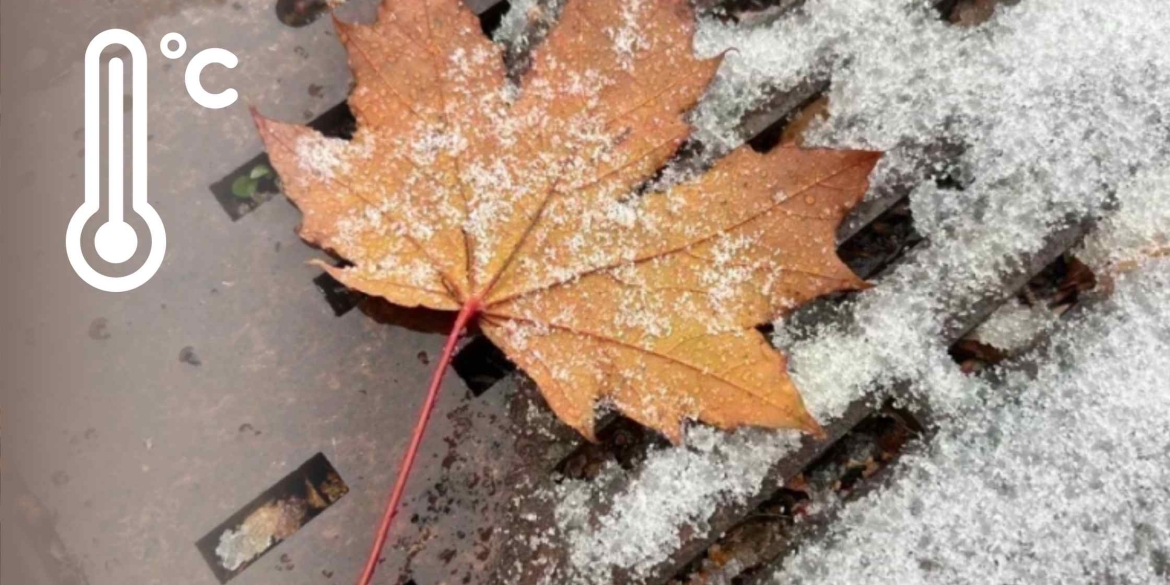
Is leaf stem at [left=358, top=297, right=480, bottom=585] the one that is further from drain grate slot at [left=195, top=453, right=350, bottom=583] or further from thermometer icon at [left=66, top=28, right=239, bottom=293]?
thermometer icon at [left=66, top=28, right=239, bottom=293]

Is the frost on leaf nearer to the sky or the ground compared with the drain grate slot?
nearer to the sky

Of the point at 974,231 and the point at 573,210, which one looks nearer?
the point at 573,210

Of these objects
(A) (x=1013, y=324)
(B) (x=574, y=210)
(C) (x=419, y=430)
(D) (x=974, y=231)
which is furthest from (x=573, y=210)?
(A) (x=1013, y=324)

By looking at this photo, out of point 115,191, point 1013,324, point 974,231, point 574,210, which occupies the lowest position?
point 1013,324

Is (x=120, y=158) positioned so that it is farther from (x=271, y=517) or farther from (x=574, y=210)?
(x=574, y=210)

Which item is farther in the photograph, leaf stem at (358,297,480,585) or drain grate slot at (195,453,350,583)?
drain grate slot at (195,453,350,583)

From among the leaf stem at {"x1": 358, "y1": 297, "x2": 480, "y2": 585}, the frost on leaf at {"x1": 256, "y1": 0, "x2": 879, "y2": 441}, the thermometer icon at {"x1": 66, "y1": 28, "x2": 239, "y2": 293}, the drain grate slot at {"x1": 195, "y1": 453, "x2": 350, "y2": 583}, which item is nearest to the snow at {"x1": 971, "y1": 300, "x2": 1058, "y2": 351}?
the frost on leaf at {"x1": 256, "y1": 0, "x2": 879, "y2": 441}

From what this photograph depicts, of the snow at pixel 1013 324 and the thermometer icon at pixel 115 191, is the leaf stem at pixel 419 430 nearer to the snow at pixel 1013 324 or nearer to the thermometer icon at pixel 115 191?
the thermometer icon at pixel 115 191
